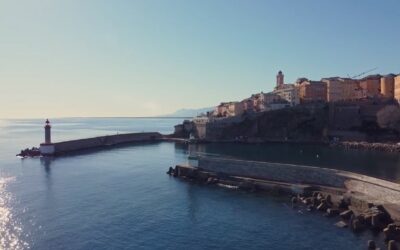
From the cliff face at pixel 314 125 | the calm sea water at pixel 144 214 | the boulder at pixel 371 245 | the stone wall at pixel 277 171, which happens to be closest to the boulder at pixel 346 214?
the calm sea water at pixel 144 214

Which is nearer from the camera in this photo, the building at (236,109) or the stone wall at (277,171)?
the stone wall at (277,171)

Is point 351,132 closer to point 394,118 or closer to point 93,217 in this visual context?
point 394,118

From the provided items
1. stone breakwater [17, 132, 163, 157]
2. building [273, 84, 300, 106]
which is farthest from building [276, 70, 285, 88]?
stone breakwater [17, 132, 163, 157]

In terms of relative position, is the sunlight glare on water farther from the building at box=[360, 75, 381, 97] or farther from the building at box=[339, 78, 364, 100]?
the building at box=[360, 75, 381, 97]

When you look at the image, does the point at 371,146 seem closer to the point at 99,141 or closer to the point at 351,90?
the point at 351,90

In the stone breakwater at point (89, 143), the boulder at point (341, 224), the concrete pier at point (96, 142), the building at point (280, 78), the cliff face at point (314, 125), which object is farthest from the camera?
the building at point (280, 78)

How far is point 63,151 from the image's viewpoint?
82.1 m

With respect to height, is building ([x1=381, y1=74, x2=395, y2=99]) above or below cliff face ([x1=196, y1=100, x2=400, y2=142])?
above

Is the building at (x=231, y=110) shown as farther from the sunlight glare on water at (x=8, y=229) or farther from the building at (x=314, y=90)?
the sunlight glare on water at (x=8, y=229)

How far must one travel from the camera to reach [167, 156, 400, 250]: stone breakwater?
3070cm

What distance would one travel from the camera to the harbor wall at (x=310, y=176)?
116 ft

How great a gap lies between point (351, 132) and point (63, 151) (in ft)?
214

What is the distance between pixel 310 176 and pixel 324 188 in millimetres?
3492

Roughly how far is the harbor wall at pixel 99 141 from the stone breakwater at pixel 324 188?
35.8 m
